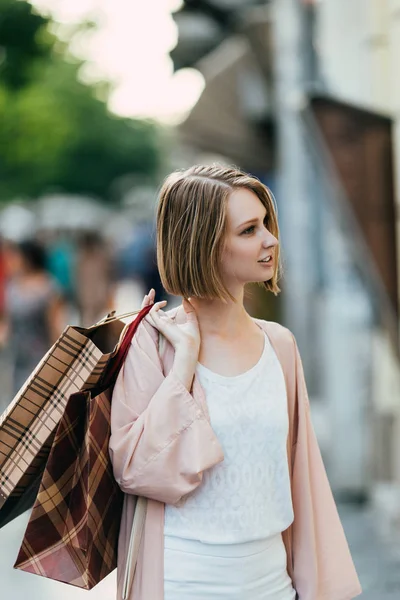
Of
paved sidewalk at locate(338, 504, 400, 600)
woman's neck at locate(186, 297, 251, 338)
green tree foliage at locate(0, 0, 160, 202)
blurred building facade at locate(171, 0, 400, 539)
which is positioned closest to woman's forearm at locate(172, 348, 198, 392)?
woman's neck at locate(186, 297, 251, 338)

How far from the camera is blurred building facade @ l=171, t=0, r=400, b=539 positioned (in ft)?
22.0

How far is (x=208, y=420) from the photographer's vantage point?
256cm

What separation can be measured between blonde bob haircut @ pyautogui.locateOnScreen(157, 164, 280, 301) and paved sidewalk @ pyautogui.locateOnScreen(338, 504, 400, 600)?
358 centimetres

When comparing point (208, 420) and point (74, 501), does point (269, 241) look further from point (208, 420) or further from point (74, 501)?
point (74, 501)

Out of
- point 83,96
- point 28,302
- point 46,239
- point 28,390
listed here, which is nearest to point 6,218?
point 46,239

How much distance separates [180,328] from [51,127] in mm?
28746

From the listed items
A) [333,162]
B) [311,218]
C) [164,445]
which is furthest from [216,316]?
[311,218]

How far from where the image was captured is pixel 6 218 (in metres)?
35.0

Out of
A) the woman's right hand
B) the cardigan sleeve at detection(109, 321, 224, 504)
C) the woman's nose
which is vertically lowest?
the cardigan sleeve at detection(109, 321, 224, 504)

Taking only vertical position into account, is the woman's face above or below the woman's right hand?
above

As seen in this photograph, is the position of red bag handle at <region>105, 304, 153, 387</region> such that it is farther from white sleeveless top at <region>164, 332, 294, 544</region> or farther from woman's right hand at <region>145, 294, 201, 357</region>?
white sleeveless top at <region>164, 332, 294, 544</region>

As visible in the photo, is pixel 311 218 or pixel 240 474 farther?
→ pixel 311 218

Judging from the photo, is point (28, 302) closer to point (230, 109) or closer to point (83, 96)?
point (230, 109)

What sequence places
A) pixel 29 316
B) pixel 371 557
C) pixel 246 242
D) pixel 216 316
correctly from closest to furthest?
pixel 246 242, pixel 216 316, pixel 371 557, pixel 29 316
